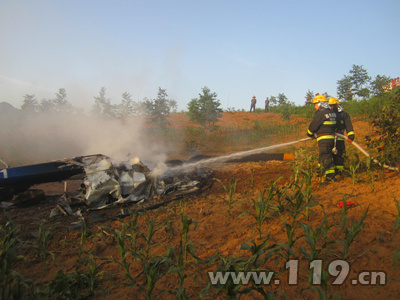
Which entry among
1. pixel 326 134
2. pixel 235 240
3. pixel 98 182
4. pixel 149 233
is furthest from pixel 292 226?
pixel 98 182

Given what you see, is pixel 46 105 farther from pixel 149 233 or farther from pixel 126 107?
pixel 149 233

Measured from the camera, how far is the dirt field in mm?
1907

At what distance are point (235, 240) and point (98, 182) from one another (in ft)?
10.4

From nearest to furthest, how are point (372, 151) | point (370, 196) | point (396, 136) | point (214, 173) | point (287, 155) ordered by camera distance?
point (370, 196) < point (396, 136) < point (372, 151) < point (214, 173) < point (287, 155)

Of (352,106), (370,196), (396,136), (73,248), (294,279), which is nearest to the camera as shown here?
(294,279)

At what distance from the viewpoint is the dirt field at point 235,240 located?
6.26ft

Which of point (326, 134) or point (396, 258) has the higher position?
point (326, 134)

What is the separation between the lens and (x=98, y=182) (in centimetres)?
467

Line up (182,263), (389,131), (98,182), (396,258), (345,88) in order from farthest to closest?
(345,88), (98,182), (389,131), (182,263), (396,258)

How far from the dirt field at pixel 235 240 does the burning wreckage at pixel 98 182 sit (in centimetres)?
29

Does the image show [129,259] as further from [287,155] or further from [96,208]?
[287,155]

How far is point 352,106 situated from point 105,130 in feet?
46.4

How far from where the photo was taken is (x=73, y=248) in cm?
309

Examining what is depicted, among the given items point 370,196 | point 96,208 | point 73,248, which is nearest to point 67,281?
point 73,248
